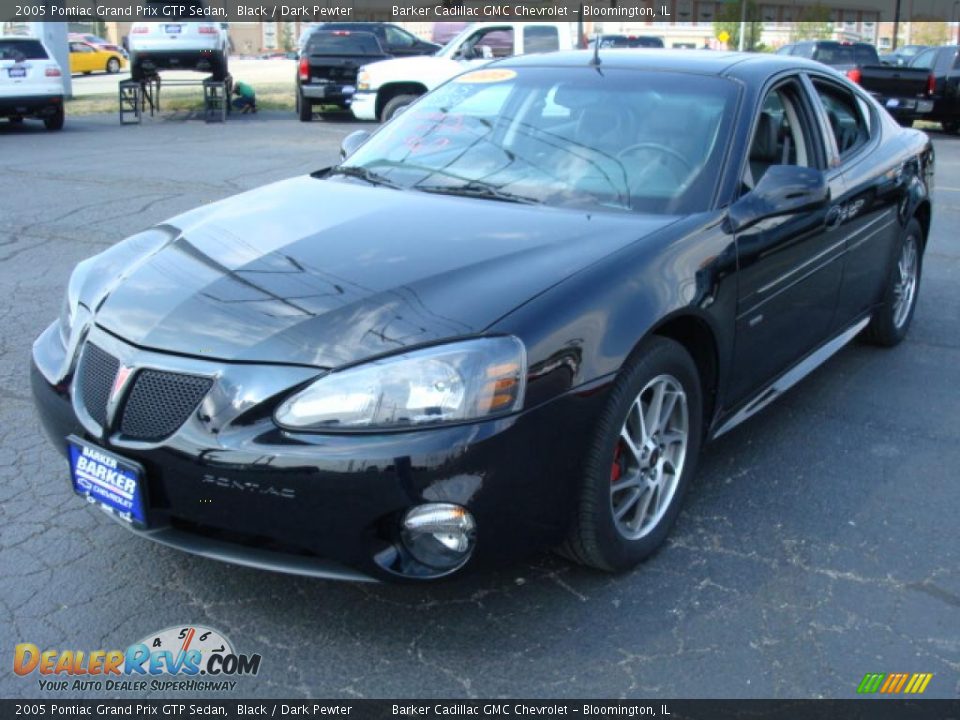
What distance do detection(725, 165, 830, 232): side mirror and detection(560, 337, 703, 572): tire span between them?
0.63 m

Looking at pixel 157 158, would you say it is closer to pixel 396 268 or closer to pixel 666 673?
pixel 396 268

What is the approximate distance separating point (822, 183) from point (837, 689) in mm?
1934

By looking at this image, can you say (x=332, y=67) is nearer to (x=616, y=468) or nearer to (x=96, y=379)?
(x=96, y=379)

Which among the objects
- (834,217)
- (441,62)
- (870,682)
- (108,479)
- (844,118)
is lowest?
(870,682)

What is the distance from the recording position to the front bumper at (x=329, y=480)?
2547 millimetres

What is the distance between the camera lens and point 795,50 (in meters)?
21.8

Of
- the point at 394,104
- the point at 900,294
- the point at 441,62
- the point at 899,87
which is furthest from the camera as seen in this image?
the point at 899,87

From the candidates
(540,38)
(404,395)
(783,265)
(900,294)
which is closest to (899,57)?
(540,38)

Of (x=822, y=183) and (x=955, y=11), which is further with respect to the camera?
(x=955, y=11)

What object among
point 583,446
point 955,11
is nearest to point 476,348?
point 583,446

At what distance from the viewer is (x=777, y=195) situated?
12.1ft

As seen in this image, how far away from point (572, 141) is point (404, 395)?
1.72m

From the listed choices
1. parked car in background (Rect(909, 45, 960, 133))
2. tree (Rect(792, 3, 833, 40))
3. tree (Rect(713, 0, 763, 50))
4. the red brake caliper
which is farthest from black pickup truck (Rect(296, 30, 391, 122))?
tree (Rect(792, 3, 833, 40))
